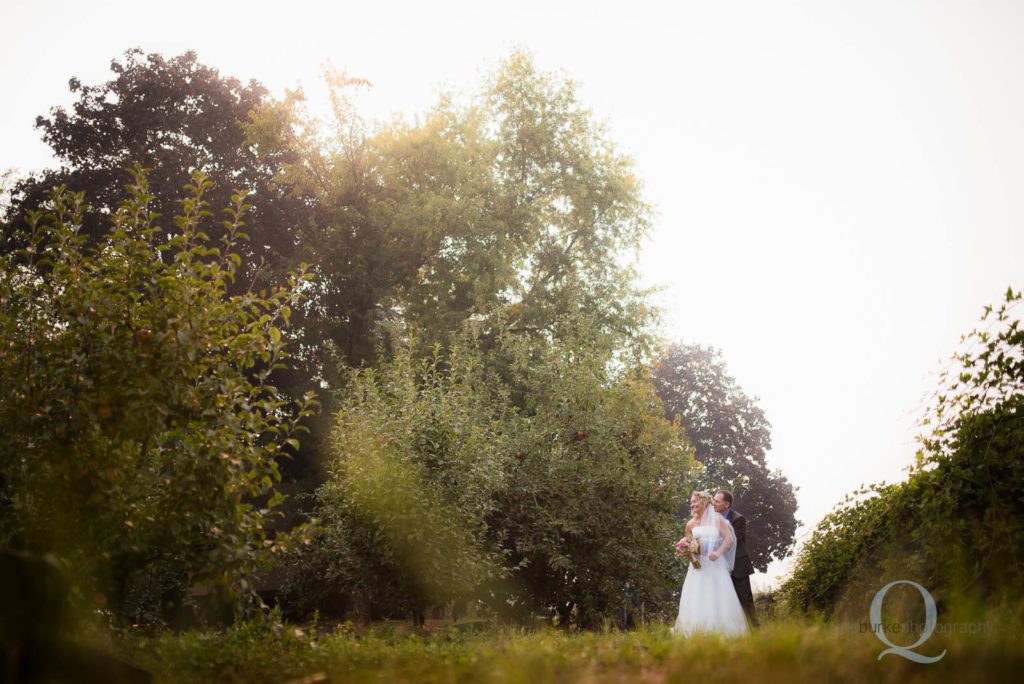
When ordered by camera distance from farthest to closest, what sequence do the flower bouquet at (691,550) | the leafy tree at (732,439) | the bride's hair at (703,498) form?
the leafy tree at (732,439), the bride's hair at (703,498), the flower bouquet at (691,550)

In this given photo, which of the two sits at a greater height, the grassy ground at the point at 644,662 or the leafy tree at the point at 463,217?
the leafy tree at the point at 463,217

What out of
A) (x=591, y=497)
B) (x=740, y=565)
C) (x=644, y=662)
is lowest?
(x=644, y=662)

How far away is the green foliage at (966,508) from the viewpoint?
8.26m

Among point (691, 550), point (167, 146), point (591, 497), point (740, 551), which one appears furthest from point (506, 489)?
point (167, 146)

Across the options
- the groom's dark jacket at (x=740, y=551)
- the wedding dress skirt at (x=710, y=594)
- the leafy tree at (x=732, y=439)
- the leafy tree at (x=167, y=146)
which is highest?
the leafy tree at (x=167, y=146)

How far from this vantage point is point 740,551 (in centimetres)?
1471

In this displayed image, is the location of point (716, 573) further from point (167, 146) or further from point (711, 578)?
point (167, 146)

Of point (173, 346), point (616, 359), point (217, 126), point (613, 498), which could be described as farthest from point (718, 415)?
point (173, 346)

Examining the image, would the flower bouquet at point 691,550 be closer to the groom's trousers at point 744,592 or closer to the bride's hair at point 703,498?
the bride's hair at point 703,498

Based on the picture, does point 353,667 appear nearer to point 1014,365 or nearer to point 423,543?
point 1014,365

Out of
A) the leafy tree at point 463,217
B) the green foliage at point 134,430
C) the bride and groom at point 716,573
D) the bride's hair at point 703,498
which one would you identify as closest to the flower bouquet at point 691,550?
the bride and groom at point 716,573

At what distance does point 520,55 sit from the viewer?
1233 inches

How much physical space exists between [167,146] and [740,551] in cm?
2379

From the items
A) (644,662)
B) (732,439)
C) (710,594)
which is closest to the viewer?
(644,662)
